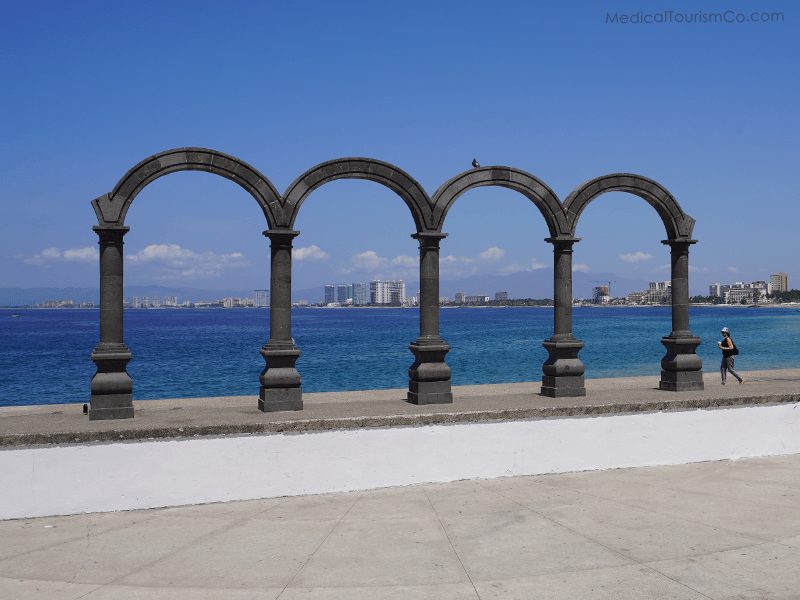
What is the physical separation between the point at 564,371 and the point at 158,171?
7526 mm

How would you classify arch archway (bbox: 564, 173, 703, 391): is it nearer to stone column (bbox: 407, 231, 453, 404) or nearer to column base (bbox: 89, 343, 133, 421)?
stone column (bbox: 407, 231, 453, 404)

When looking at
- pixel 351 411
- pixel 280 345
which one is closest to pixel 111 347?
pixel 280 345

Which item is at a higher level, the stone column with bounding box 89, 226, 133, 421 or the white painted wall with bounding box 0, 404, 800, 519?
the stone column with bounding box 89, 226, 133, 421

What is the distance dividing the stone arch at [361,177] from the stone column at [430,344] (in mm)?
387

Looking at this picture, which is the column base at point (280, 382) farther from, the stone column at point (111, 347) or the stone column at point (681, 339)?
the stone column at point (681, 339)

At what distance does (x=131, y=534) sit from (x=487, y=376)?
46113 millimetres

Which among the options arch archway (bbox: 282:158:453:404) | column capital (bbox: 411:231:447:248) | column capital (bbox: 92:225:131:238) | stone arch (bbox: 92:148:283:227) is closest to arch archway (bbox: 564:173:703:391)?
column capital (bbox: 411:231:447:248)

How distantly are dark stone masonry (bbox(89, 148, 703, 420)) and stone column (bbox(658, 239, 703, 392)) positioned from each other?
0.02 meters

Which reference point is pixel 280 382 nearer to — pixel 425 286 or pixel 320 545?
pixel 425 286

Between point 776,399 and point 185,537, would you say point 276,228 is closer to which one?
point 185,537

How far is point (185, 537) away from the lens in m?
8.40

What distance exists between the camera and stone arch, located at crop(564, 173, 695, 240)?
44.1 feet

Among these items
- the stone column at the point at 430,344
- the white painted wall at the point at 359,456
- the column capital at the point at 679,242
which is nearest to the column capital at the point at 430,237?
the stone column at the point at 430,344

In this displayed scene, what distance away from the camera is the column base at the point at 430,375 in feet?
41.0
